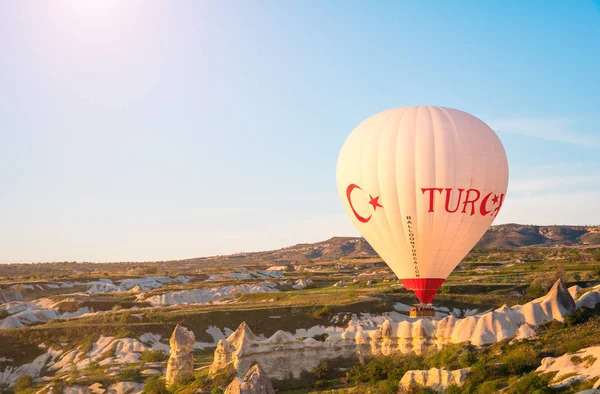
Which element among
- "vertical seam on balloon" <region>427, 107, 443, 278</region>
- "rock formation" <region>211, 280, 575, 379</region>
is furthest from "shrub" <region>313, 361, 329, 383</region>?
"vertical seam on balloon" <region>427, 107, 443, 278</region>

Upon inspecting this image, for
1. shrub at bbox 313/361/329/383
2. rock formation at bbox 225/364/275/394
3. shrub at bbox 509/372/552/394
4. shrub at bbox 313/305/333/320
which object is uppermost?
shrub at bbox 313/305/333/320

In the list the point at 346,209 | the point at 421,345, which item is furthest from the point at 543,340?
the point at 346,209

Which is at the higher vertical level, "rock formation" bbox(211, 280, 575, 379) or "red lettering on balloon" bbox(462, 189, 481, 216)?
"red lettering on balloon" bbox(462, 189, 481, 216)

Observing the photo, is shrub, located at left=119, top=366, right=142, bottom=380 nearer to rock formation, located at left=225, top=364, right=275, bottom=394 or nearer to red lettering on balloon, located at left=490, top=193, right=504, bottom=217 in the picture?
rock formation, located at left=225, top=364, right=275, bottom=394

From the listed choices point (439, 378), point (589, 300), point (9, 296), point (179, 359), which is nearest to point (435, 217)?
point (589, 300)

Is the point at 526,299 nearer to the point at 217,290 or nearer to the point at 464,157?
the point at 464,157

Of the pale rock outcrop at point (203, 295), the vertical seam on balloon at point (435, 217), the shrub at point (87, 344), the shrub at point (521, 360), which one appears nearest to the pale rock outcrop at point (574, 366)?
the shrub at point (521, 360)
